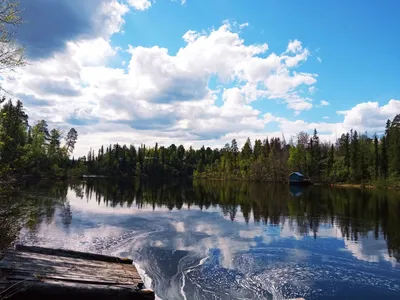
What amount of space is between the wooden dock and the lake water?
1.38 meters

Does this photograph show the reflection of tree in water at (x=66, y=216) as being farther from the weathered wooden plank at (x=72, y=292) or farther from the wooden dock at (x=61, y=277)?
the weathered wooden plank at (x=72, y=292)

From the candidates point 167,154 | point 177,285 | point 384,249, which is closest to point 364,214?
point 384,249

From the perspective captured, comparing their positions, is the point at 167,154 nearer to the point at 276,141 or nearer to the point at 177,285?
the point at 276,141

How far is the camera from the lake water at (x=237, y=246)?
15.5 m

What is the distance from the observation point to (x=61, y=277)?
1215cm

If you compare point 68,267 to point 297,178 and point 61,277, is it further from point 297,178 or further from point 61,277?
point 297,178

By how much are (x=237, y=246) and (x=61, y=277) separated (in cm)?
1401

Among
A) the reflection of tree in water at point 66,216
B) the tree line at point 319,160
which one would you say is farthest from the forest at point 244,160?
the reflection of tree in water at point 66,216

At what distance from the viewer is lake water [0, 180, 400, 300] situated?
15.5 metres

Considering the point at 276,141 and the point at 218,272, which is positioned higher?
Result: the point at 276,141

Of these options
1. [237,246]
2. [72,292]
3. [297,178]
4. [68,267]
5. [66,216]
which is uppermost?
[297,178]

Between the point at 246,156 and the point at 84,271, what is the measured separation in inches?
5724

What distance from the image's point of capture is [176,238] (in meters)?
25.8

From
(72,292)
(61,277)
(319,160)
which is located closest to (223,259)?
(61,277)
